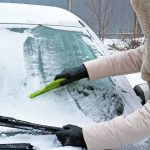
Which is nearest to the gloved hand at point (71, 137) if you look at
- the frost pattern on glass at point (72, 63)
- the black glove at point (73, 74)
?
the frost pattern on glass at point (72, 63)

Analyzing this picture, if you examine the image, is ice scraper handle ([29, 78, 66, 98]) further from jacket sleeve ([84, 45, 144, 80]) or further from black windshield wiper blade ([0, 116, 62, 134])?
black windshield wiper blade ([0, 116, 62, 134])

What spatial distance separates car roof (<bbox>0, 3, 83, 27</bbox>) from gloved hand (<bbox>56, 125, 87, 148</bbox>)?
3.34 feet

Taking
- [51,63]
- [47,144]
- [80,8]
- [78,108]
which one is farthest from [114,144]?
[80,8]

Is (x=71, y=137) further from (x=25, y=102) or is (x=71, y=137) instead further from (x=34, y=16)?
(x=34, y=16)

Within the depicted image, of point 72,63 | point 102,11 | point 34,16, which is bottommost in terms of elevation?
point 102,11

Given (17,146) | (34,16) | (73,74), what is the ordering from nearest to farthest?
(17,146)
(73,74)
(34,16)

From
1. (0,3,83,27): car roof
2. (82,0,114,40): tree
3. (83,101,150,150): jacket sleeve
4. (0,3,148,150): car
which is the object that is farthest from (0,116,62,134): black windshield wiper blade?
(82,0,114,40): tree

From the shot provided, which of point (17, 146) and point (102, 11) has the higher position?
point (17, 146)

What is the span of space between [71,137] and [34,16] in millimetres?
1158

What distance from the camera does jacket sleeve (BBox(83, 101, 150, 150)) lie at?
176cm

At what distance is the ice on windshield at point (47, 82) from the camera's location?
201 cm

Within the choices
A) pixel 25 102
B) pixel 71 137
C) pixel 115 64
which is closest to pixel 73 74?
pixel 115 64

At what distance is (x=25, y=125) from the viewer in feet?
6.06

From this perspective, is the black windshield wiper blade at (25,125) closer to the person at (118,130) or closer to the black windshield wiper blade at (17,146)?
the person at (118,130)
